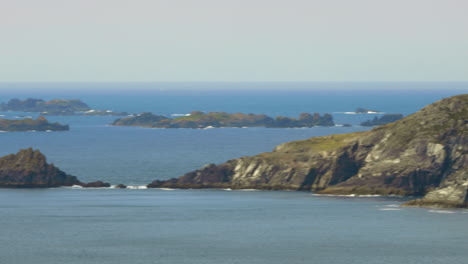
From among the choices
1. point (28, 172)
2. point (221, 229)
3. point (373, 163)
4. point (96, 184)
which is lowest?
point (96, 184)

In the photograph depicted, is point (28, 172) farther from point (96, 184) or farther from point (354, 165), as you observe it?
point (354, 165)

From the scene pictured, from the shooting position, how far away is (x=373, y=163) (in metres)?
163

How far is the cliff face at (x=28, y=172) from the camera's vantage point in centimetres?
17238

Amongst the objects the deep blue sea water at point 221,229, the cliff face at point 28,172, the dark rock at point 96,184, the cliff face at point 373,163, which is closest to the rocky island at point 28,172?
the cliff face at point 28,172

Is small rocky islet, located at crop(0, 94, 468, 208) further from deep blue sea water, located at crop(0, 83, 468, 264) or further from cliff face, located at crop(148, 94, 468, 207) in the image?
deep blue sea water, located at crop(0, 83, 468, 264)

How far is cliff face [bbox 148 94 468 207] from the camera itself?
A: 158 metres

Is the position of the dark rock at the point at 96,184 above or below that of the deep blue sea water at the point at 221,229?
below

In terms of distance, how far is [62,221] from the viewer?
133 metres

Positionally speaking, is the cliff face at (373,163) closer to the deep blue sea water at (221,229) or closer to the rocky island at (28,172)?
the deep blue sea water at (221,229)

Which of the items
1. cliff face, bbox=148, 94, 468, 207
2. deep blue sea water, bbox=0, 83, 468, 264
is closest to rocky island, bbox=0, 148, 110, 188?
deep blue sea water, bbox=0, 83, 468, 264

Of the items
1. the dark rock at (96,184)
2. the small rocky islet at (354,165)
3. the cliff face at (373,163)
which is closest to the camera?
the cliff face at (373,163)

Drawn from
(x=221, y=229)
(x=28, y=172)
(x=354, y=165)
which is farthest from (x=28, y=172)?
(x=221, y=229)

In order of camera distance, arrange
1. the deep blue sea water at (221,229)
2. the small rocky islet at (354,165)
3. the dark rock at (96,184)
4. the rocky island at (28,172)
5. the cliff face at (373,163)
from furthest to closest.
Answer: the dark rock at (96,184) → the rocky island at (28,172) → the small rocky islet at (354,165) → the cliff face at (373,163) → the deep blue sea water at (221,229)

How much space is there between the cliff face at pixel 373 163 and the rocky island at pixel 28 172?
52.2 ft
